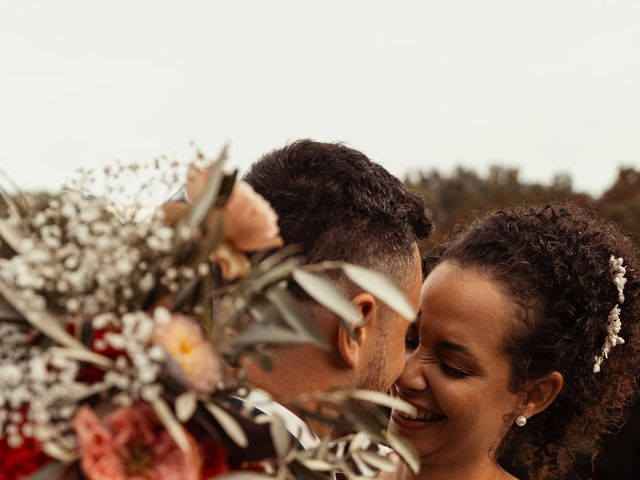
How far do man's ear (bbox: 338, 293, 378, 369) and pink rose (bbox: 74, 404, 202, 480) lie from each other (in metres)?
0.92

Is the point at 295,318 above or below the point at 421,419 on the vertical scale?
A: above

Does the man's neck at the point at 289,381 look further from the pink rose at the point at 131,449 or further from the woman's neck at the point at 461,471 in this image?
the woman's neck at the point at 461,471

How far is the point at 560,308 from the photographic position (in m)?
4.03

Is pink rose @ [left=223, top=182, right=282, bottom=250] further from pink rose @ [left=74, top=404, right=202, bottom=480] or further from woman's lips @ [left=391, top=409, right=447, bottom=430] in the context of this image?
woman's lips @ [left=391, top=409, right=447, bottom=430]

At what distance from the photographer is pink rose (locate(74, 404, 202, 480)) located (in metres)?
Result: 1.71

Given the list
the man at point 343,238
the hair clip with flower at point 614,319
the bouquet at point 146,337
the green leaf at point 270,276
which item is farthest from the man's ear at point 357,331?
the hair clip with flower at point 614,319

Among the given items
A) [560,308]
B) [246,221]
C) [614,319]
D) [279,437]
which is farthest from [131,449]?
[614,319]

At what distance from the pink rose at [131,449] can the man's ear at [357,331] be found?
3.03 ft

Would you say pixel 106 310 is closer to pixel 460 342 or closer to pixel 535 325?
pixel 460 342

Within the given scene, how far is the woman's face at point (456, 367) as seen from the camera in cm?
375

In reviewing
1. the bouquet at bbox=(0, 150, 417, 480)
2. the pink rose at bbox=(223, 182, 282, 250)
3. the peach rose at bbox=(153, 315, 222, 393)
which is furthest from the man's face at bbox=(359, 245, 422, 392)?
the peach rose at bbox=(153, 315, 222, 393)

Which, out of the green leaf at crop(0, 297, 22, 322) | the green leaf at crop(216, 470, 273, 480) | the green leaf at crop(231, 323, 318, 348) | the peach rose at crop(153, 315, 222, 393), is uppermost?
the green leaf at crop(231, 323, 318, 348)

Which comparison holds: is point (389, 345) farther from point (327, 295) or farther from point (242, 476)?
point (242, 476)

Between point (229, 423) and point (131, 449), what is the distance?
8.7 inches
